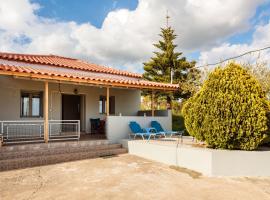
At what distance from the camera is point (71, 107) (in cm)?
1445

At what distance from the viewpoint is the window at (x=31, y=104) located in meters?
12.3

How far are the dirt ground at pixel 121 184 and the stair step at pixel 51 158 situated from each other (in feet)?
1.28

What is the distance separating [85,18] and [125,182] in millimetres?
17764

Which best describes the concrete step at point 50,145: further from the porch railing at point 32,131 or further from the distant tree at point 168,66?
the distant tree at point 168,66

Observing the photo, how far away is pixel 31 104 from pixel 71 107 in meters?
2.55

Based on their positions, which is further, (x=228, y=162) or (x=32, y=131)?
(x=32, y=131)

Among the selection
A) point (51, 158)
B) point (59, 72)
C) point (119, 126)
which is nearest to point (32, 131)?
point (59, 72)

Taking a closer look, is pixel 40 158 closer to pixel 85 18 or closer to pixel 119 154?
pixel 119 154

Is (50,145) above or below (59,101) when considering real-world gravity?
below

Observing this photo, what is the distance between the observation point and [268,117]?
852cm

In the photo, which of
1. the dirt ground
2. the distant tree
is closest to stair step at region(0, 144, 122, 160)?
the dirt ground

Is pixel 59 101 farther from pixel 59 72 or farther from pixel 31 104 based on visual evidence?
pixel 59 72

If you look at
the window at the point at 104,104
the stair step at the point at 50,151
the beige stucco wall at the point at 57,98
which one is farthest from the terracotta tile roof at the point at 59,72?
the stair step at the point at 50,151

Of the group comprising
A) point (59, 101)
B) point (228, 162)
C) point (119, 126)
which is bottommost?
point (228, 162)
